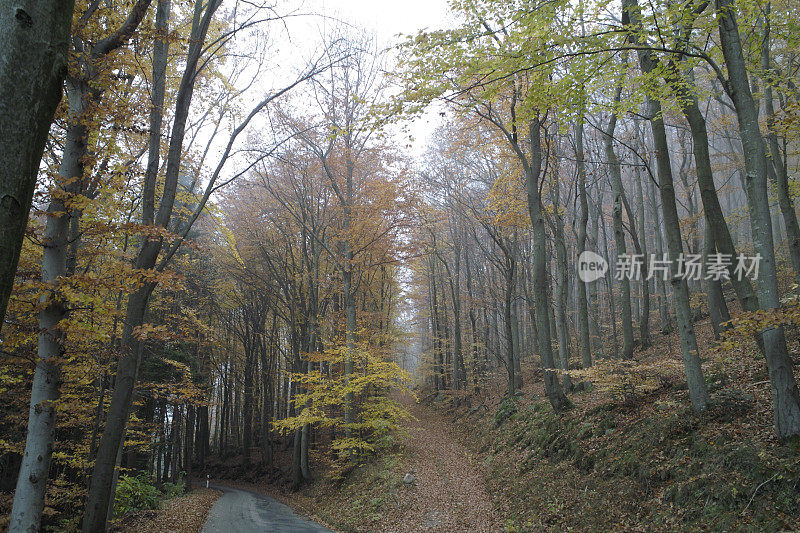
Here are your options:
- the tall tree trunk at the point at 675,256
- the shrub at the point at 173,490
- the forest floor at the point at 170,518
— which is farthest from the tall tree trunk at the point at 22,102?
the shrub at the point at 173,490

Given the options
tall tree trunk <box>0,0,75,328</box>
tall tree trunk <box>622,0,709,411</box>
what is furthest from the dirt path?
tall tree trunk <box>0,0,75,328</box>

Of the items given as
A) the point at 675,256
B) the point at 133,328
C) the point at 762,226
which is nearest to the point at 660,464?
the point at 675,256

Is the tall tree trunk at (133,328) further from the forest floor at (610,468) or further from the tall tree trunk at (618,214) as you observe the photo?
the tall tree trunk at (618,214)

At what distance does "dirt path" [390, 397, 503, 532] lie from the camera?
7949 mm

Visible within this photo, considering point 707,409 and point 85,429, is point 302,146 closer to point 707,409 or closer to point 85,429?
point 85,429

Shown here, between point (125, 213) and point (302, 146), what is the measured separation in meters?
7.19

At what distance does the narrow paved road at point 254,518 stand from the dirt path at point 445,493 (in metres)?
2.32

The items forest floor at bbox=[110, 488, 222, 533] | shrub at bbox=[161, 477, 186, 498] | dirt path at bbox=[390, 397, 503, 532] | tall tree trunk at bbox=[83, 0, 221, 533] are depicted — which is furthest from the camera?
shrub at bbox=[161, 477, 186, 498]

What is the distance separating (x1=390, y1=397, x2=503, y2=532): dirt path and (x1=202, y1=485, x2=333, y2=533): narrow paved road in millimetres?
2315

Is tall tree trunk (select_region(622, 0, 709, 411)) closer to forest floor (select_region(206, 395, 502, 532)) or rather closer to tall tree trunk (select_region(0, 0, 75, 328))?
forest floor (select_region(206, 395, 502, 532))

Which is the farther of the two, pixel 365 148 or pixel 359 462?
pixel 365 148

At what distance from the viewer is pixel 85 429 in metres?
10.6

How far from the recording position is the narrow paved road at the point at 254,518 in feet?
32.0

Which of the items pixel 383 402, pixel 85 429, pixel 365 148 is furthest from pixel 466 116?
pixel 85 429
